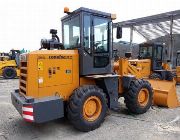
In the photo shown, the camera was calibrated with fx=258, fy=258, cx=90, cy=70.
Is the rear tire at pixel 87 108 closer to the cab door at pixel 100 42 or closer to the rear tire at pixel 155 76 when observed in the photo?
the cab door at pixel 100 42

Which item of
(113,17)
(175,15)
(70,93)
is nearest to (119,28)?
(113,17)

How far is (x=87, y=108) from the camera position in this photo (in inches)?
215

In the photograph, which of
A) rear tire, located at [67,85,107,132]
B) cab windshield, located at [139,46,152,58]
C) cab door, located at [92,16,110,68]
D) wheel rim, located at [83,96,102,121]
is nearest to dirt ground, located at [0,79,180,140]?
rear tire, located at [67,85,107,132]

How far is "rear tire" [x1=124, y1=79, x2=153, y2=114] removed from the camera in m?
6.53

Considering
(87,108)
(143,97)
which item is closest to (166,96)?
(143,97)

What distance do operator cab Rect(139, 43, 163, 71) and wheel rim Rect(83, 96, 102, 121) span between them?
762cm

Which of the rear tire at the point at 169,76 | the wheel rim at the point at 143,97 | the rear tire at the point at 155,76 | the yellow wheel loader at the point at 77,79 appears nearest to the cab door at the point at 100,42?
the yellow wheel loader at the point at 77,79

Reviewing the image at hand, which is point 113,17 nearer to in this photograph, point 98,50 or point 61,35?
point 98,50

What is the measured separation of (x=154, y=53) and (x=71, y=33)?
7.47m

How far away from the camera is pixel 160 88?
772 centimetres

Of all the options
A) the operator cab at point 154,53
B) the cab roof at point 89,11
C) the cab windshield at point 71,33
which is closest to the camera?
the cab roof at point 89,11

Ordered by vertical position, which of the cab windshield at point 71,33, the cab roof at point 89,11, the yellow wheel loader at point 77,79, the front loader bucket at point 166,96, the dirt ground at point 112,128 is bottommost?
the dirt ground at point 112,128

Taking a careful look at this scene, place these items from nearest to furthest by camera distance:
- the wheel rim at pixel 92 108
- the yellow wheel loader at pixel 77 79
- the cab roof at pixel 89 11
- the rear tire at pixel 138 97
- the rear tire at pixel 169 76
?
the yellow wheel loader at pixel 77 79 → the wheel rim at pixel 92 108 → the cab roof at pixel 89 11 → the rear tire at pixel 138 97 → the rear tire at pixel 169 76

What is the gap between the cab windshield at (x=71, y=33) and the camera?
18.8ft
